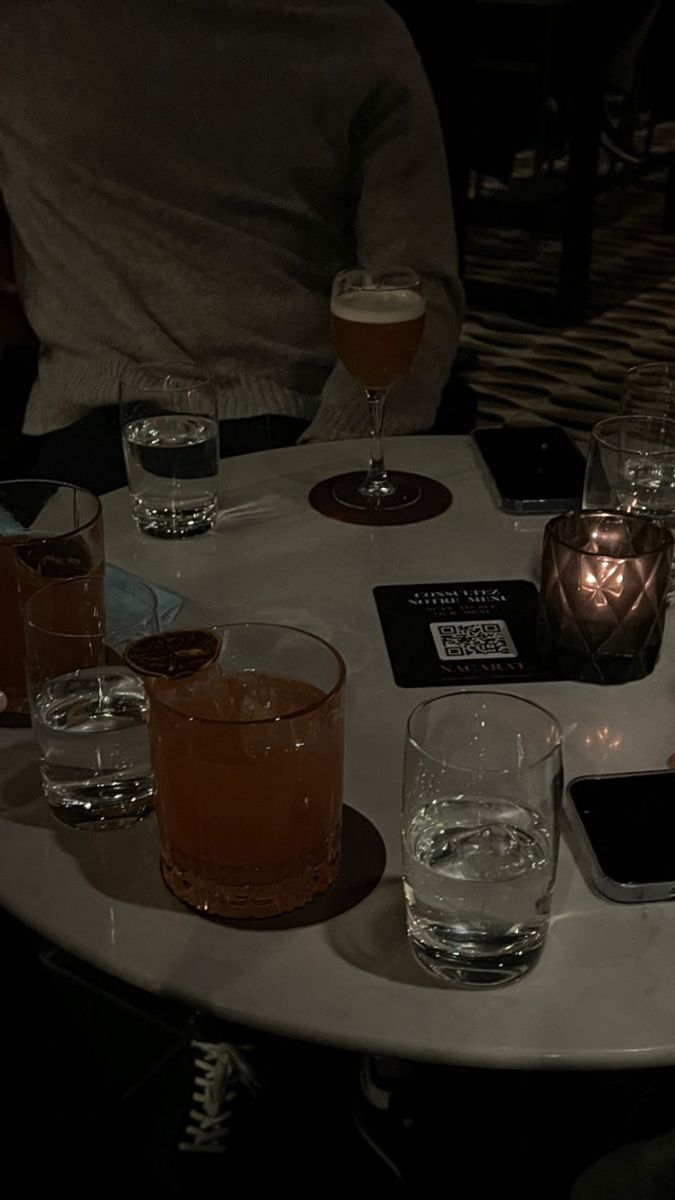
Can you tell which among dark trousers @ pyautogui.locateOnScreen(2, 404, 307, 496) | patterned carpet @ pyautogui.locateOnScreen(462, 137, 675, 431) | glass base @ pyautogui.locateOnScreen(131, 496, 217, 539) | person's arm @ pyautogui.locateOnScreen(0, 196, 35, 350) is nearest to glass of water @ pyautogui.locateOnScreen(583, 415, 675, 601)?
glass base @ pyautogui.locateOnScreen(131, 496, 217, 539)

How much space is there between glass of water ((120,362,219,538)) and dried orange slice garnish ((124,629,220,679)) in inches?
17.6

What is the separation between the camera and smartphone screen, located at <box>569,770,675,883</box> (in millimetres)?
808

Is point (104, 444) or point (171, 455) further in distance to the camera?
point (104, 444)

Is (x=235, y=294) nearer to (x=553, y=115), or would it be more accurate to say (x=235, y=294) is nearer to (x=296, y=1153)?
(x=296, y=1153)

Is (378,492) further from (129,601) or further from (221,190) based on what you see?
(221,190)

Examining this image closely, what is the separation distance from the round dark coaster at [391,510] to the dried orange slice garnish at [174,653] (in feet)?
1.62

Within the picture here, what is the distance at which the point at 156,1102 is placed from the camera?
1.48 m

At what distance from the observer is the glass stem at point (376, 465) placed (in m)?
1.40

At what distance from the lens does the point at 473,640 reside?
110 cm

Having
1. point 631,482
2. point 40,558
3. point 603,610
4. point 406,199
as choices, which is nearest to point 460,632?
point 603,610

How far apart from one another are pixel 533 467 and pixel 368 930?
2.44 feet

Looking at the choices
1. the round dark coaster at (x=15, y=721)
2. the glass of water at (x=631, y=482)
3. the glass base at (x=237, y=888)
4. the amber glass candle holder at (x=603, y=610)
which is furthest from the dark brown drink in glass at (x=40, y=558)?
the glass of water at (x=631, y=482)

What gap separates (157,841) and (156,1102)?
75cm

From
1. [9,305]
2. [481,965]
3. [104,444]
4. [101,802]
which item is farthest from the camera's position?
[9,305]
